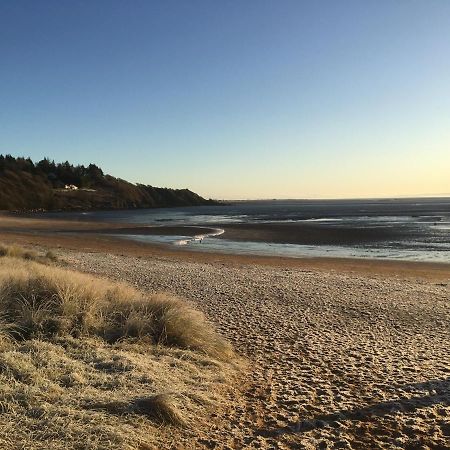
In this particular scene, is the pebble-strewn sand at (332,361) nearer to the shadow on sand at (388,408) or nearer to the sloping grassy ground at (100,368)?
the shadow on sand at (388,408)

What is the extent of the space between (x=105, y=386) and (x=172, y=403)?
0.93 metres

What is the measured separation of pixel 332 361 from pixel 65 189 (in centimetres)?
11541

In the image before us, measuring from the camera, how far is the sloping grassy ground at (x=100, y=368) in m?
4.39

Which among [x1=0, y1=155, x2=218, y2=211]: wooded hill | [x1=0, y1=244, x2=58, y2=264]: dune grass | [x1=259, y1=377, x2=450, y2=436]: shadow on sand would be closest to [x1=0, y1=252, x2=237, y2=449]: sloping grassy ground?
[x1=259, y1=377, x2=450, y2=436]: shadow on sand

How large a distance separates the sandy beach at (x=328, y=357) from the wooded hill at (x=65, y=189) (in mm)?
92948

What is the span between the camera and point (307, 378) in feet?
21.9

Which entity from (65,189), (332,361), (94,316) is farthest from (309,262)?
(65,189)

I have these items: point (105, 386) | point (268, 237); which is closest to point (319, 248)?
point (268, 237)

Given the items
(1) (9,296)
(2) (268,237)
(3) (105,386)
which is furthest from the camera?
(2) (268,237)

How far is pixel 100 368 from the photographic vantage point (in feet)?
19.5

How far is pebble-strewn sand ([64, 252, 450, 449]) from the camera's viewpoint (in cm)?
502

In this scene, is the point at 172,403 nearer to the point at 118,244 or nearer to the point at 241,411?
the point at 241,411

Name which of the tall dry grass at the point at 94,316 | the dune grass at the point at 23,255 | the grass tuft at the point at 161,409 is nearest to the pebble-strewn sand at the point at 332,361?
the grass tuft at the point at 161,409

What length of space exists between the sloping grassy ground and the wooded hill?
97162 mm
